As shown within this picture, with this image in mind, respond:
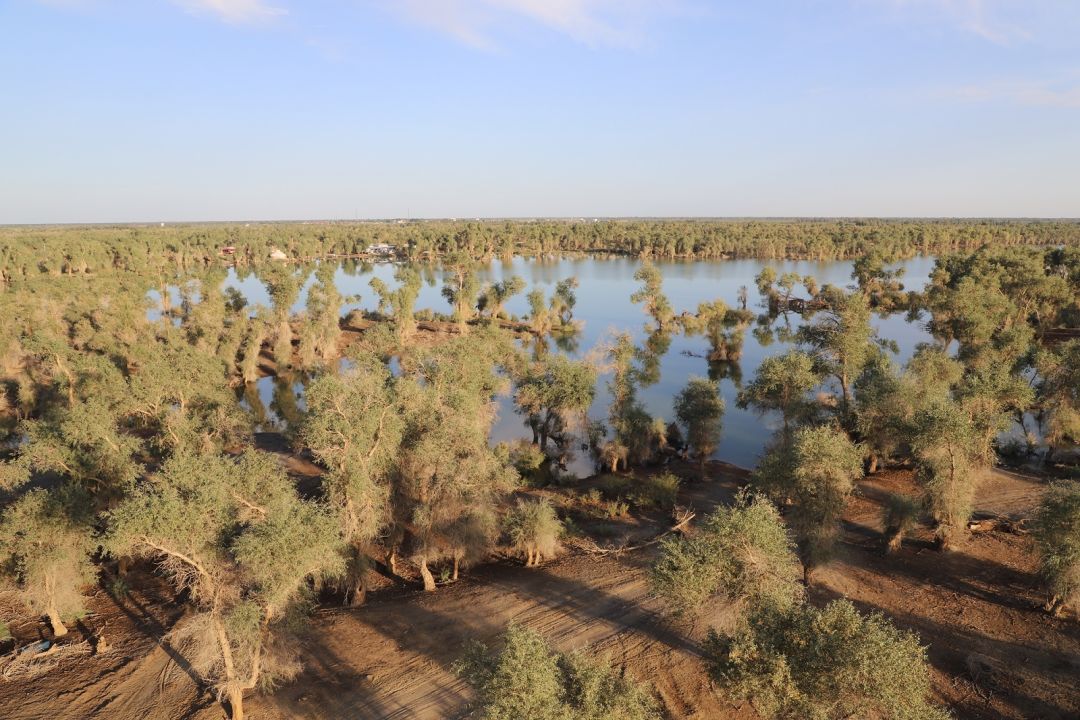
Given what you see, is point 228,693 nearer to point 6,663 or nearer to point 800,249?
point 6,663

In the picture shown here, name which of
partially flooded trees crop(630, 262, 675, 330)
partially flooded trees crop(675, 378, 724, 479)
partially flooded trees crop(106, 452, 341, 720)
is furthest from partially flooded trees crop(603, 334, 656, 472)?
partially flooded trees crop(630, 262, 675, 330)

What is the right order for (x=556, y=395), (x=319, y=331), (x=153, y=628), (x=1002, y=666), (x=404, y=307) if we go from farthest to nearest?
(x=404, y=307) → (x=319, y=331) → (x=556, y=395) → (x=153, y=628) → (x=1002, y=666)

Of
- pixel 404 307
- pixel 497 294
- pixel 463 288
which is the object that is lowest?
pixel 404 307

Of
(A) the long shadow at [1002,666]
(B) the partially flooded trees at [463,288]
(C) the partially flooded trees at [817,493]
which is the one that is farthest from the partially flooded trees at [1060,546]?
(B) the partially flooded trees at [463,288]

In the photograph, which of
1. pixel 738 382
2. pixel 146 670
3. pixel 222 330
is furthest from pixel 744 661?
pixel 222 330

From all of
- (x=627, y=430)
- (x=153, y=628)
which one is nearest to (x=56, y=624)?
(x=153, y=628)

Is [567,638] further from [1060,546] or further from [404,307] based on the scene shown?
[404,307]

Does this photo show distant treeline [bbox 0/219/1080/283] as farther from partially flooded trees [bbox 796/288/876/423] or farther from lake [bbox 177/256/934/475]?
partially flooded trees [bbox 796/288/876/423]
